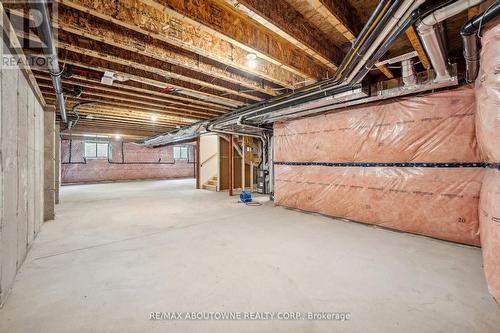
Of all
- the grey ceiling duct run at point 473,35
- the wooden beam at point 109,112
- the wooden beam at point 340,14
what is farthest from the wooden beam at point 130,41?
the wooden beam at point 109,112

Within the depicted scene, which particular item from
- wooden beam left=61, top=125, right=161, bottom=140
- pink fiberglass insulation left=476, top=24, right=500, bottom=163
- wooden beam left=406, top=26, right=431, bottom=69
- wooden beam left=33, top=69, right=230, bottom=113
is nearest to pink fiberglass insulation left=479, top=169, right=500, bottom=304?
pink fiberglass insulation left=476, top=24, right=500, bottom=163

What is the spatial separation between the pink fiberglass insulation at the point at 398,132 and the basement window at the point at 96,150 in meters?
10.2

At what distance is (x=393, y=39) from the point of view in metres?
1.66

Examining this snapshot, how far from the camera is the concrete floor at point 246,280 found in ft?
4.22

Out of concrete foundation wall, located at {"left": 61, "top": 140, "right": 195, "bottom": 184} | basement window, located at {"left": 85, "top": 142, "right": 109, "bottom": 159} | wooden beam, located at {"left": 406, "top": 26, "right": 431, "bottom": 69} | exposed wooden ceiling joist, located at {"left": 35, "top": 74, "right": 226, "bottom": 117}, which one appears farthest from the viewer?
basement window, located at {"left": 85, "top": 142, "right": 109, "bottom": 159}

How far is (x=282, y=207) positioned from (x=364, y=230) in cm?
182

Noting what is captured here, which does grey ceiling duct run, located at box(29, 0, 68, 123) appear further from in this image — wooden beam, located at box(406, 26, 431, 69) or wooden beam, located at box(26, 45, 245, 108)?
wooden beam, located at box(406, 26, 431, 69)

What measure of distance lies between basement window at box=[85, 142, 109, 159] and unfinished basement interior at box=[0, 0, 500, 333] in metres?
7.17

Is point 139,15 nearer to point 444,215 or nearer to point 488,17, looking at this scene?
point 488,17

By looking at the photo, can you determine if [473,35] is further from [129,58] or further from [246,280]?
[129,58]

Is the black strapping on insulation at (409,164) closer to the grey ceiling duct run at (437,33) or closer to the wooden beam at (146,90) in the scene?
the grey ceiling duct run at (437,33)

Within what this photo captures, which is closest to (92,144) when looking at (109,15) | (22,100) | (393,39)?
(22,100)

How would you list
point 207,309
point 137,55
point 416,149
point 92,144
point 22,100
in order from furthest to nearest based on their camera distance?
point 92,144
point 416,149
point 137,55
point 22,100
point 207,309

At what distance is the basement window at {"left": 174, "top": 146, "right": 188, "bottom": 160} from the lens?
12742 mm
